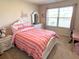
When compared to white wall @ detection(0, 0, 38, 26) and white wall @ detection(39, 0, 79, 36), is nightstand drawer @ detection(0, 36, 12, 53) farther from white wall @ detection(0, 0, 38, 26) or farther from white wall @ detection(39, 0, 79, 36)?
white wall @ detection(39, 0, 79, 36)

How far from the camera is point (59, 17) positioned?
15.2 ft

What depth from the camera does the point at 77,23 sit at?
3746mm

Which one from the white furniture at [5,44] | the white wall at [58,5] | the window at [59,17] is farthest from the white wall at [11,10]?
the window at [59,17]

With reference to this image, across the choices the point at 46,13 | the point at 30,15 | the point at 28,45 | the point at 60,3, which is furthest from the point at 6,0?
the point at 60,3

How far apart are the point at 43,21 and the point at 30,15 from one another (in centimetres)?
138

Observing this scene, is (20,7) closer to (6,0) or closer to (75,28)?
(6,0)

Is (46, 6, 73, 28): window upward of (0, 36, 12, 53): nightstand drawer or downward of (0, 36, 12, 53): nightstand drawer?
upward

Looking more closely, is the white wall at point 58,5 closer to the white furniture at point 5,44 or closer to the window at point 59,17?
the window at point 59,17

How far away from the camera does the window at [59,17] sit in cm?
420

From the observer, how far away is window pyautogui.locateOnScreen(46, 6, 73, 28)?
420 centimetres

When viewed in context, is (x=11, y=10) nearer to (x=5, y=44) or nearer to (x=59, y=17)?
(x=5, y=44)

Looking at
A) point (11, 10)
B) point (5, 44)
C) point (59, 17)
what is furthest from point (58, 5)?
point (5, 44)

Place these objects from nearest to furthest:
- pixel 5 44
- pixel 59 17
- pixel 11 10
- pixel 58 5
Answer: pixel 5 44, pixel 11 10, pixel 58 5, pixel 59 17

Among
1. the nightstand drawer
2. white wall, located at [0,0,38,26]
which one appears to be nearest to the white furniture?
the nightstand drawer
